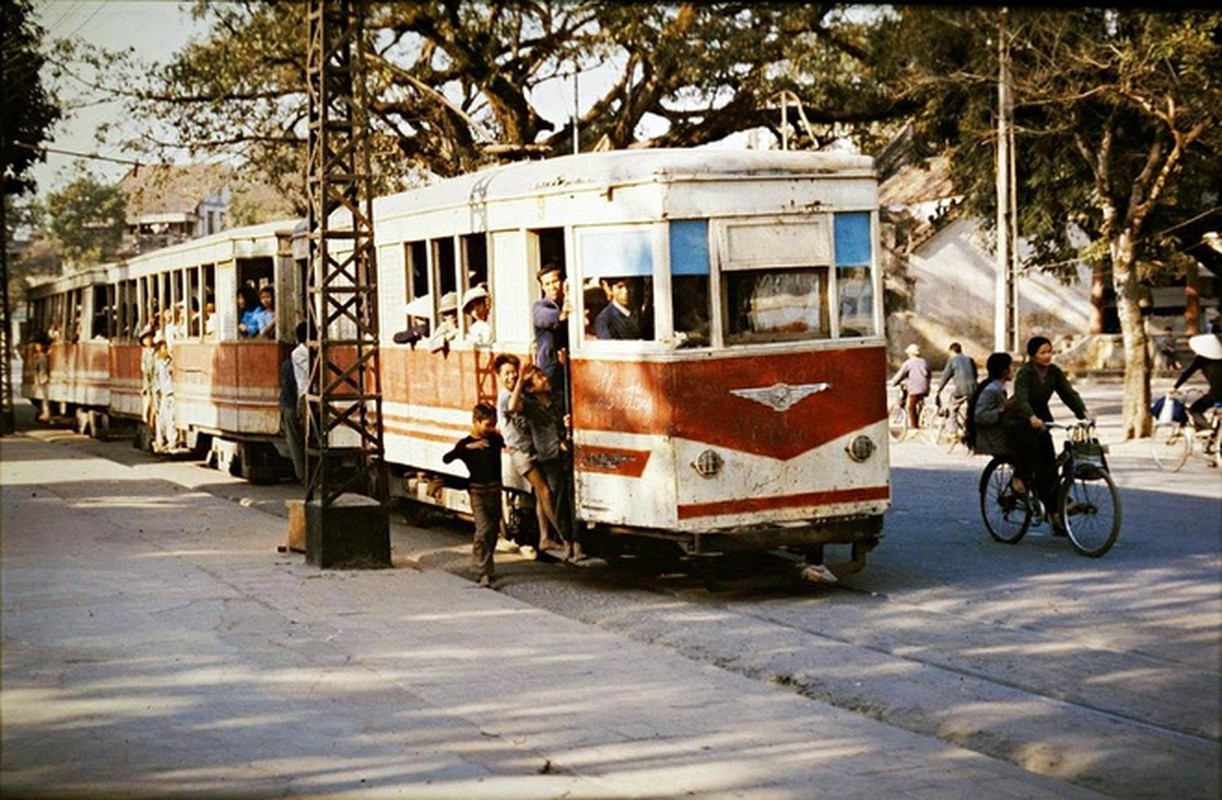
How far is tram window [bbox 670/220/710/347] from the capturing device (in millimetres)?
11375

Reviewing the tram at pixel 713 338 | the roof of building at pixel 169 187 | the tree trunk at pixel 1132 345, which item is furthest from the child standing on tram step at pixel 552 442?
the roof of building at pixel 169 187

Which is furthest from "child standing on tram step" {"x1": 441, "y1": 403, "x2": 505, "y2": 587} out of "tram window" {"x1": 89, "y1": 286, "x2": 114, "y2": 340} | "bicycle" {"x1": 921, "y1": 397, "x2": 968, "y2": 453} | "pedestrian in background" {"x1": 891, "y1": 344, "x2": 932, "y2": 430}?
"tram window" {"x1": 89, "y1": 286, "x2": 114, "y2": 340}

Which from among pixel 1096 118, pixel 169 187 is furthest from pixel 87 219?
pixel 1096 118

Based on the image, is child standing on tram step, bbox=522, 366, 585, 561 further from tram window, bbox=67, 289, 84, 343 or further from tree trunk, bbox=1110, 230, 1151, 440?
tram window, bbox=67, 289, 84, 343

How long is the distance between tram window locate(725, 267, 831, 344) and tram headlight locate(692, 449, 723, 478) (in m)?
0.79

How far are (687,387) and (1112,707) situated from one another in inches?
152

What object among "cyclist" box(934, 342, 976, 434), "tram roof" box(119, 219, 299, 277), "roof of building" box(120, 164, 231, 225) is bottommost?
"cyclist" box(934, 342, 976, 434)

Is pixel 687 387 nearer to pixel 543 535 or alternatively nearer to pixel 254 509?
pixel 543 535

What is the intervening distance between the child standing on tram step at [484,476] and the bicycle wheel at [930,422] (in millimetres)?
13742

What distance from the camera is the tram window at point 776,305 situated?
1152 centimetres

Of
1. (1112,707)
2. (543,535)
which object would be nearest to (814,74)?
(543,535)

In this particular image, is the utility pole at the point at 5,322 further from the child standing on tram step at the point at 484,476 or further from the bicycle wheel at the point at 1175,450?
the bicycle wheel at the point at 1175,450

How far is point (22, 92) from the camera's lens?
432 inches

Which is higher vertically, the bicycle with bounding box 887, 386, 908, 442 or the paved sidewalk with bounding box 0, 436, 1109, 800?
the bicycle with bounding box 887, 386, 908, 442
